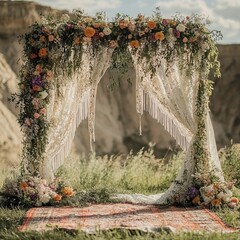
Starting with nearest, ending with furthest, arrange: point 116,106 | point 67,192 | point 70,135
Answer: point 67,192 < point 70,135 < point 116,106

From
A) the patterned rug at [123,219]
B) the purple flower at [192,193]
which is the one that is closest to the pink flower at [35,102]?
the patterned rug at [123,219]

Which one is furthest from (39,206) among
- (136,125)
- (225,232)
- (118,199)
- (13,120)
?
(136,125)

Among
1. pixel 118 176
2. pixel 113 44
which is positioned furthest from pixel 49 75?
pixel 118 176

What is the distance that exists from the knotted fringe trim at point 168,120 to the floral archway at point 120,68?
0.08 m

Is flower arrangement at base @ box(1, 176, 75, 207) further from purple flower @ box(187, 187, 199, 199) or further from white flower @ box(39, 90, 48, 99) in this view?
purple flower @ box(187, 187, 199, 199)

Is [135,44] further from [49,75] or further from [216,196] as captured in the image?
[216,196]

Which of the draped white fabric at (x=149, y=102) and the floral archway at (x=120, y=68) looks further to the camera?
the draped white fabric at (x=149, y=102)

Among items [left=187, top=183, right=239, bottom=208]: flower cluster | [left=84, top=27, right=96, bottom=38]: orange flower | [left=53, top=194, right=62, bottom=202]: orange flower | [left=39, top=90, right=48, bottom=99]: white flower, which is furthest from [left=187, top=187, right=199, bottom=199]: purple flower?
[left=84, top=27, right=96, bottom=38]: orange flower

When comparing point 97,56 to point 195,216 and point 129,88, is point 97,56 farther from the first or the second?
point 129,88

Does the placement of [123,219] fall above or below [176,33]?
below

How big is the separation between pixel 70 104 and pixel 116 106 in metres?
12.1

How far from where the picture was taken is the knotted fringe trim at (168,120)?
10.1 metres

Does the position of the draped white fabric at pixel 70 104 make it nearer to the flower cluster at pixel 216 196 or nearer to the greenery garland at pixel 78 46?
the greenery garland at pixel 78 46

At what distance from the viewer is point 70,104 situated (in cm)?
1008
